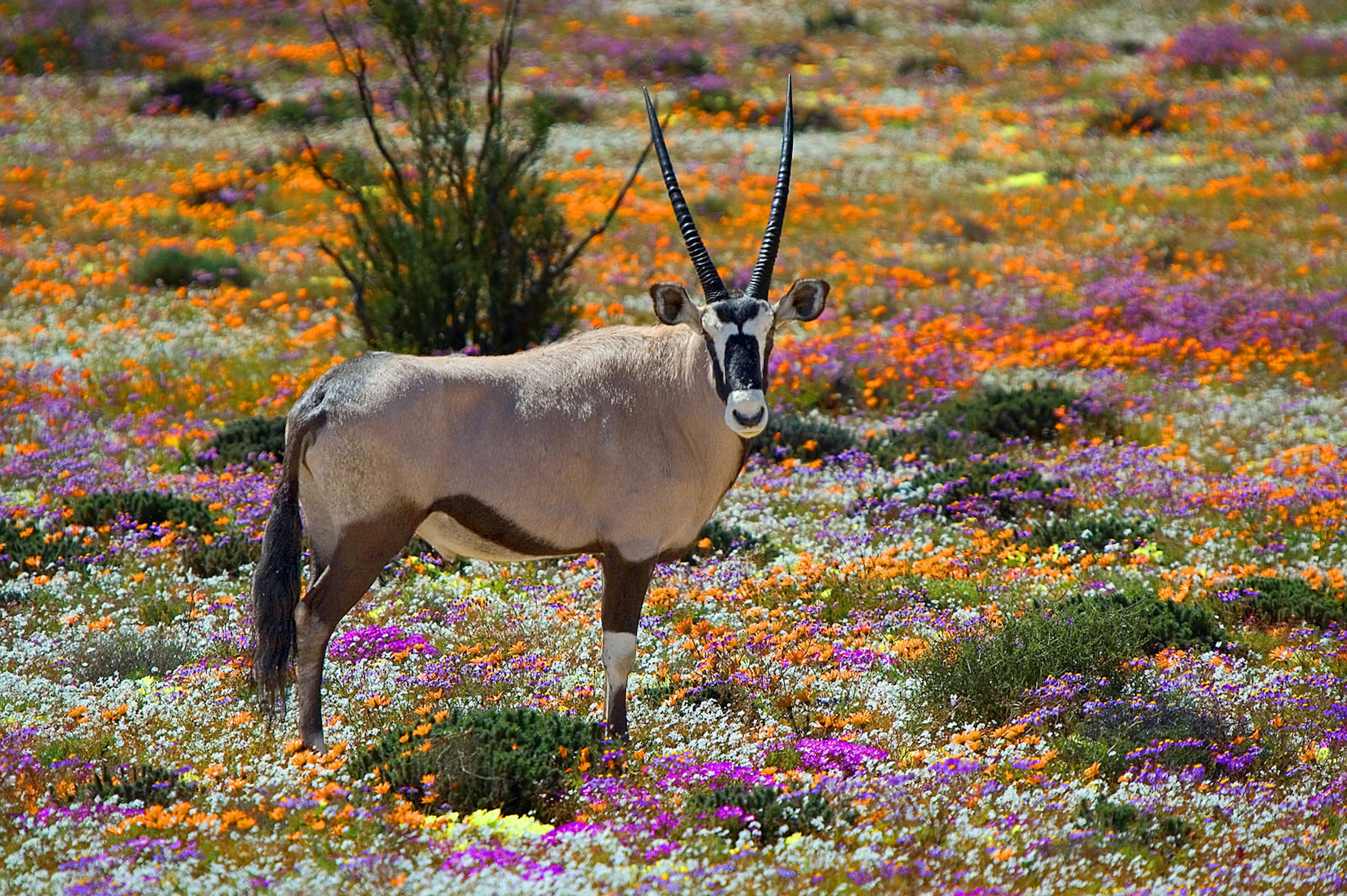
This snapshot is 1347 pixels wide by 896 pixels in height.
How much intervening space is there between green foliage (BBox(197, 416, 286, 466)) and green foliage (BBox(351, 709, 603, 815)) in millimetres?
6425

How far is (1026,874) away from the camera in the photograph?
5.81 m

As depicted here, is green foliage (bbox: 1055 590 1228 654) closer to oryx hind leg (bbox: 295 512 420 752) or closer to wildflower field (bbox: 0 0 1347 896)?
wildflower field (bbox: 0 0 1347 896)

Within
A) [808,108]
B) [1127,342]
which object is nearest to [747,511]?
[1127,342]

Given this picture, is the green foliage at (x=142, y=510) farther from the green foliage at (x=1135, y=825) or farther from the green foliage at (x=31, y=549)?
the green foliage at (x=1135, y=825)

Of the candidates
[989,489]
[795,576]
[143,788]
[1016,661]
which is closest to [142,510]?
[143,788]

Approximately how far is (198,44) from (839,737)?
127ft

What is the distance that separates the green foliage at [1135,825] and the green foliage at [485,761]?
96.8 inches

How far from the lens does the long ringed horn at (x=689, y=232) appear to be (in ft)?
23.7

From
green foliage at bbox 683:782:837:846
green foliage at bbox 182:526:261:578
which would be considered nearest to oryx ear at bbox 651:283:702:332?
green foliage at bbox 683:782:837:846

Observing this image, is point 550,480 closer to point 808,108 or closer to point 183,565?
point 183,565

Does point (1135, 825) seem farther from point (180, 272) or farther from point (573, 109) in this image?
point (573, 109)

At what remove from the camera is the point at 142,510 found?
11242 mm

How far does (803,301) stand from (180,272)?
15405mm

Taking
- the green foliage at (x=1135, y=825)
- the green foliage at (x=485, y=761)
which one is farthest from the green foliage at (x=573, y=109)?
the green foliage at (x=1135, y=825)
